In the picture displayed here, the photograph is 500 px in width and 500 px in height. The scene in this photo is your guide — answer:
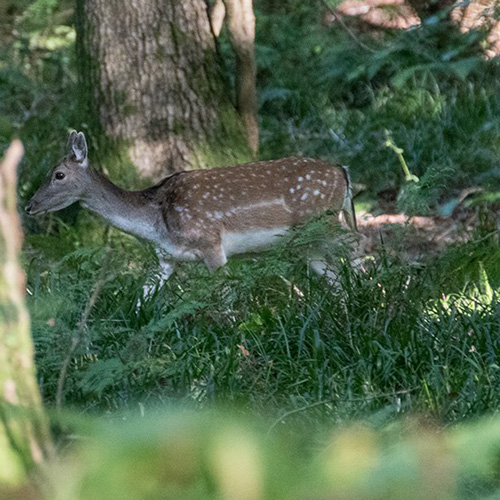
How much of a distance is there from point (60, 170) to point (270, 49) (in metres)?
5.06

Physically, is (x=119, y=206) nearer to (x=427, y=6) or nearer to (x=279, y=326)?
(x=279, y=326)

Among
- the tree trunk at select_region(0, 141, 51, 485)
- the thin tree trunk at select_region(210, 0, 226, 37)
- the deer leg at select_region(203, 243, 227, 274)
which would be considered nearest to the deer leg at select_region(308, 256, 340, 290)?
the deer leg at select_region(203, 243, 227, 274)

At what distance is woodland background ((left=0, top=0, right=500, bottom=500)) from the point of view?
0.99m

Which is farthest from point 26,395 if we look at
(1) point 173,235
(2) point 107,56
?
(2) point 107,56

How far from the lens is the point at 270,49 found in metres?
12.0

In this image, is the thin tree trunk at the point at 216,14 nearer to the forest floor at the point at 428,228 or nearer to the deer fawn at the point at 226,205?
the deer fawn at the point at 226,205

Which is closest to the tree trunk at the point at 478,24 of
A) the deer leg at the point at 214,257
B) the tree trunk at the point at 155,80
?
the tree trunk at the point at 155,80

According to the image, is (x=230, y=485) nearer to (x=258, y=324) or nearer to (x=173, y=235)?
(x=258, y=324)

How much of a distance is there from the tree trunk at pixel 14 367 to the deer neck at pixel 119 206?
5.90 metres

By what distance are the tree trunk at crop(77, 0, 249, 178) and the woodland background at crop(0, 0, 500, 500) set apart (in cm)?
1

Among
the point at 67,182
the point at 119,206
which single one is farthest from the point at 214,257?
the point at 67,182

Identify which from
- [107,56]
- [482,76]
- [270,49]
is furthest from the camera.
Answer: [270,49]

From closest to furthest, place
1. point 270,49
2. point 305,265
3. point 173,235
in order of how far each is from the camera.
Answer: point 305,265 → point 173,235 → point 270,49

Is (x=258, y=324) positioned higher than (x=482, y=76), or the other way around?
(x=258, y=324)
